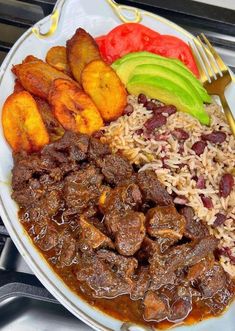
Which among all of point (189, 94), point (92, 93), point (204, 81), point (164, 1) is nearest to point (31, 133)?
point (92, 93)

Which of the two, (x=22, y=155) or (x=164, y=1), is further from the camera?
(x=164, y=1)

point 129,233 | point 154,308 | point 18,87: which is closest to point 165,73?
point 18,87

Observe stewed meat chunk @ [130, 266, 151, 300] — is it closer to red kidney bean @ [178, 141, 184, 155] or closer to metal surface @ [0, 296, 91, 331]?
metal surface @ [0, 296, 91, 331]

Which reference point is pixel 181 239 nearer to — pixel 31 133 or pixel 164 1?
pixel 31 133

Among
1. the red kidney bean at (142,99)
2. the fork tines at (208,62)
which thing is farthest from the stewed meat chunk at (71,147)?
the fork tines at (208,62)

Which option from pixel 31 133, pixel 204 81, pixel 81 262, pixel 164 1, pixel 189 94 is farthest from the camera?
pixel 164 1

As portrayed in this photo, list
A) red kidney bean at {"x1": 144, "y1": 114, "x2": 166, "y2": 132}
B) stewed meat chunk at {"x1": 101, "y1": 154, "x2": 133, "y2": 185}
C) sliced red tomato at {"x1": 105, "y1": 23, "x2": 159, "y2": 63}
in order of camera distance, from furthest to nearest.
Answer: sliced red tomato at {"x1": 105, "y1": 23, "x2": 159, "y2": 63} → red kidney bean at {"x1": 144, "y1": 114, "x2": 166, "y2": 132} → stewed meat chunk at {"x1": 101, "y1": 154, "x2": 133, "y2": 185}

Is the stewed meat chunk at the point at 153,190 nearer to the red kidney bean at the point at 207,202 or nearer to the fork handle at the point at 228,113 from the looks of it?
the red kidney bean at the point at 207,202

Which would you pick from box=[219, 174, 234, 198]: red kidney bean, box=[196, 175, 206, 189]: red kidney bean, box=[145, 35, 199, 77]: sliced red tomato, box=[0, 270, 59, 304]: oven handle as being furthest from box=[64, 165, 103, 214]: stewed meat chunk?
box=[145, 35, 199, 77]: sliced red tomato

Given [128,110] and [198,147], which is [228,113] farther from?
[128,110]
